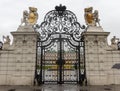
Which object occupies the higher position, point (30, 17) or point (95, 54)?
point (30, 17)

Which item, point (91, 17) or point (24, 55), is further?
point (91, 17)

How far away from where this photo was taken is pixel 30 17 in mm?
15438

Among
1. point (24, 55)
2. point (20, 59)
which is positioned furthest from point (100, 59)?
point (20, 59)

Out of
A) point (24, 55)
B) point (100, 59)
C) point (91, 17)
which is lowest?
point (100, 59)

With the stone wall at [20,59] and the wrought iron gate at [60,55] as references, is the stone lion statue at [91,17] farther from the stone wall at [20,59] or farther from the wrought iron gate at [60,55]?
the stone wall at [20,59]

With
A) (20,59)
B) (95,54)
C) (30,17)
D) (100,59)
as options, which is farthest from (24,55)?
(100,59)

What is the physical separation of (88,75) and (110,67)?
1.54 metres

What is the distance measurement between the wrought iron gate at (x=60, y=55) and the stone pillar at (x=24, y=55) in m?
0.40

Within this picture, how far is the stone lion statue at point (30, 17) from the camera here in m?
15.4

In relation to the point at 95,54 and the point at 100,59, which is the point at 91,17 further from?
the point at 100,59

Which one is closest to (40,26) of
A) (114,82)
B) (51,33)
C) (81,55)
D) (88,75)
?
(51,33)

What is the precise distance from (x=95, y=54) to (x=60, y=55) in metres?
2.28

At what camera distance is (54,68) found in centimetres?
1483

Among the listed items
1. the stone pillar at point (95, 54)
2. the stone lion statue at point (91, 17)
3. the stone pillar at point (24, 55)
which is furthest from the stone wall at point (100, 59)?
the stone pillar at point (24, 55)
